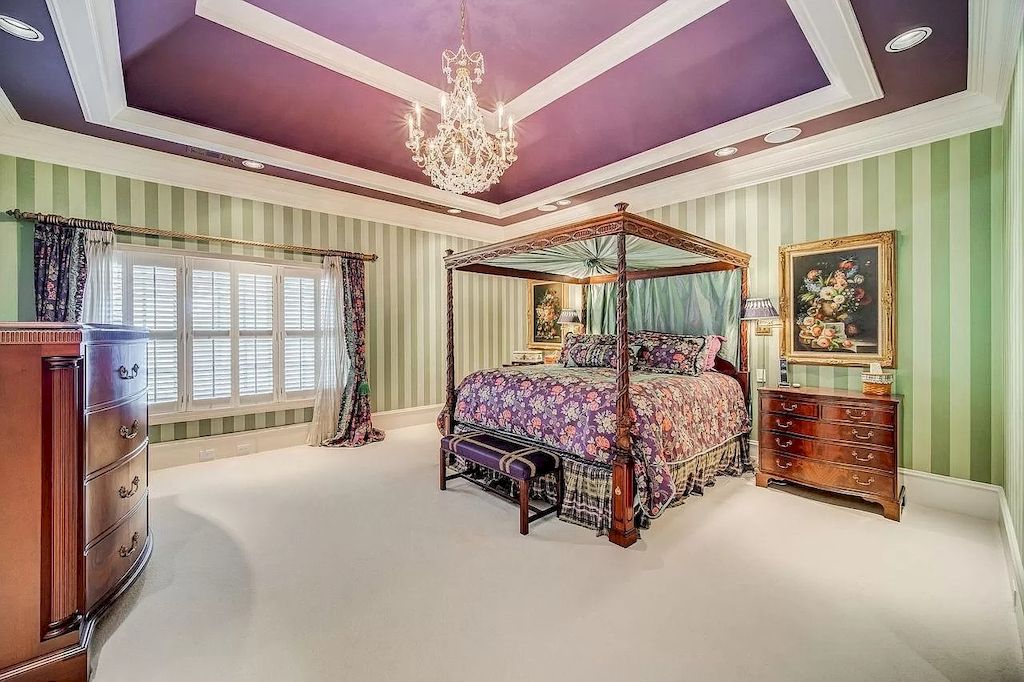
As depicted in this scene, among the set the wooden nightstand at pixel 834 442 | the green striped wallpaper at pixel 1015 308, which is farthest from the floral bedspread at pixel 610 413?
the green striped wallpaper at pixel 1015 308

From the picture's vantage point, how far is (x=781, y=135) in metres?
3.66

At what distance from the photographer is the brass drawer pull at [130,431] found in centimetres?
214

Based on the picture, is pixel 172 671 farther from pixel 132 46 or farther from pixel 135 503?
pixel 132 46

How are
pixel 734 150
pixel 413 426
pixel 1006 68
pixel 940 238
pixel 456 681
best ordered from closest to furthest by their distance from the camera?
pixel 456 681 < pixel 1006 68 < pixel 940 238 < pixel 734 150 < pixel 413 426

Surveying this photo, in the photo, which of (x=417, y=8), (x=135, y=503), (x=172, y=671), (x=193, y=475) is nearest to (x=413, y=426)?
(x=193, y=475)

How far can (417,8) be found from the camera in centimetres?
263

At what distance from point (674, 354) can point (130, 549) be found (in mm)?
4155

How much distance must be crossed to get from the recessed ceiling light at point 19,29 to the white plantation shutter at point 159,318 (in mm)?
1974

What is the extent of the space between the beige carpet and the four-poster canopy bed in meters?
0.58

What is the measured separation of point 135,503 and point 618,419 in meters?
2.75

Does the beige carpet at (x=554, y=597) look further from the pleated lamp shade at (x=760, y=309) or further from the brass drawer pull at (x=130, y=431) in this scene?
the pleated lamp shade at (x=760, y=309)

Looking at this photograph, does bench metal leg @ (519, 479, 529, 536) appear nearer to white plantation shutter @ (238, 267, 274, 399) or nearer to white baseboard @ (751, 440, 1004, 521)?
white baseboard @ (751, 440, 1004, 521)

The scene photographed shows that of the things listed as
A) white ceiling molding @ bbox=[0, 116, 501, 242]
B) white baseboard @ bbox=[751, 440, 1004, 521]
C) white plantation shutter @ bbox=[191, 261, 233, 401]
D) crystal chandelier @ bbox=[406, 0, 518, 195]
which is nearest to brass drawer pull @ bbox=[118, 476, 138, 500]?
white plantation shutter @ bbox=[191, 261, 233, 401]

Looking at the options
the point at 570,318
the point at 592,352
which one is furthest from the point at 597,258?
the point at 570,318
